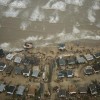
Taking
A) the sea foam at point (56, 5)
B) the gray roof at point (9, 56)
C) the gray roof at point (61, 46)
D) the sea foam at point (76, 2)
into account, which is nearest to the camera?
the gray roof at point (9, 56)

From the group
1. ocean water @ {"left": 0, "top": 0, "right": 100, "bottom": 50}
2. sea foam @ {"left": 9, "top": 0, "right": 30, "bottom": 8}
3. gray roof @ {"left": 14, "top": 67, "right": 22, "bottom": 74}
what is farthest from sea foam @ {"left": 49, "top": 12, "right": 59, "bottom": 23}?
gray roof @ {"left": 14, "top": 67, "right": 22, "bottom": 74}

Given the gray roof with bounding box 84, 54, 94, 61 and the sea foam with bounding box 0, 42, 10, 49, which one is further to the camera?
the sea foam with bounding box 0, 42, 10, 49

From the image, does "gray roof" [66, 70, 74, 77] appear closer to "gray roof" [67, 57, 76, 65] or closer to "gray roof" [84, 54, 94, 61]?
"gray roof" [67, 57, 76, 65]

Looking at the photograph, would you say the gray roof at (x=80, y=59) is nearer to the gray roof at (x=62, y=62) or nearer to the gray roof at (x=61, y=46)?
the gray roof at (x=62, y=62)

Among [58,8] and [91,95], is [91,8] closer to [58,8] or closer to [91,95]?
[58,8]

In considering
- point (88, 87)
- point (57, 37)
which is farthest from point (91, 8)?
point (88, 87)

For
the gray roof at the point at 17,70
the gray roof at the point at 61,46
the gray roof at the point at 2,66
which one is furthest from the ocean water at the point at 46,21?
the gray roof at the point at 17,70

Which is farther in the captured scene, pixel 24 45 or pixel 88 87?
pixel 24 45

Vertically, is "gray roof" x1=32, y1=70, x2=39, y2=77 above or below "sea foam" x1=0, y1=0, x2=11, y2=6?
below
